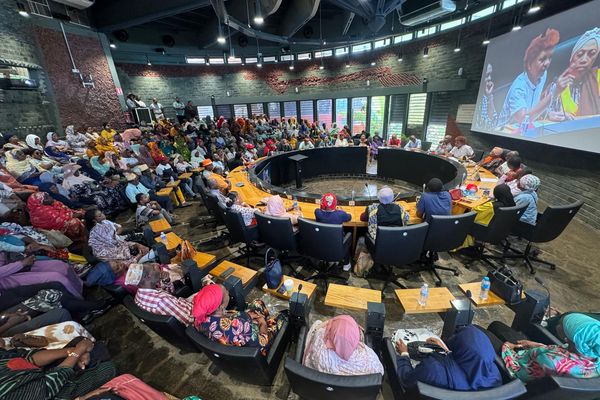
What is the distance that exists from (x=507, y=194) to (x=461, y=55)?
8180 millimetres

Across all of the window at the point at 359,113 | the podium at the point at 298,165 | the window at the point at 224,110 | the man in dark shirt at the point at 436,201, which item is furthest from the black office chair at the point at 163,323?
the window at the point at 224,110

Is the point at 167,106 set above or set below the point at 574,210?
above

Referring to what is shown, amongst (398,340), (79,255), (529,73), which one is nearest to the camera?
(398,340)

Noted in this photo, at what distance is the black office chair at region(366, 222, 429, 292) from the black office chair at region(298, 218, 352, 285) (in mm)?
444

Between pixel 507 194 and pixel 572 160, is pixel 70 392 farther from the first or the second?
pixel 572 160

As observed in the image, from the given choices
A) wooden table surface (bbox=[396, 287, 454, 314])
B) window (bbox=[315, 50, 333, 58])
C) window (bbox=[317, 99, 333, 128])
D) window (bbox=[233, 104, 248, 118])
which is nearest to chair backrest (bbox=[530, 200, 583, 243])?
wooden table surface (bbox=[396, 287, 454, 314])

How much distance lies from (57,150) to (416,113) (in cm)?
1355

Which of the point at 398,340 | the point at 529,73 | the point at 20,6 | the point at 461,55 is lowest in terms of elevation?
the point at 398,340

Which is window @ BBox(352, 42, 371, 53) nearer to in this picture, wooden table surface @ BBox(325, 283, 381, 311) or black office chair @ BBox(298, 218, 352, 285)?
black office chair @ BBox(298, 218, 352, 285)

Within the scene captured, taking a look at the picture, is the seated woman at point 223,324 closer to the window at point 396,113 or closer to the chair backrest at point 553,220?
the chair backrest at point 553,220

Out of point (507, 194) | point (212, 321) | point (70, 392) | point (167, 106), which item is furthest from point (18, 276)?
point (167, 106)

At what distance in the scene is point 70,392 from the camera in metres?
1.64

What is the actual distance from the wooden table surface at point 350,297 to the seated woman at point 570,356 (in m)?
1.08

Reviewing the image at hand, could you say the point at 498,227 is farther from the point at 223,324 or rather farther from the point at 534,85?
the point at 534,85
